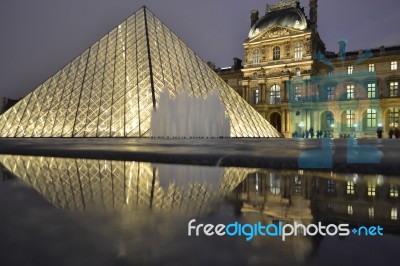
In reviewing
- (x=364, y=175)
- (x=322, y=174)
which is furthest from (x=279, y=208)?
(x=364, y=175)

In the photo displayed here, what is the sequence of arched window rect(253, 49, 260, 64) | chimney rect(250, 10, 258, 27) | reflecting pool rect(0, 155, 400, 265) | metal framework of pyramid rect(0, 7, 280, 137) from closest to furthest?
1. reflecting pool rect(0, 155, 400, 265)
2. metal framework of pyramid rect(0, 7, 280, 137)
3. arched window rect(253, 49, 260, 64)
4. chimney rect(250, 10, 258, 27)

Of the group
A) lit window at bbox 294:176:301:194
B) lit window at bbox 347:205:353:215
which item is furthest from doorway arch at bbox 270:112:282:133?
lit window at bbox 347:205:353:215

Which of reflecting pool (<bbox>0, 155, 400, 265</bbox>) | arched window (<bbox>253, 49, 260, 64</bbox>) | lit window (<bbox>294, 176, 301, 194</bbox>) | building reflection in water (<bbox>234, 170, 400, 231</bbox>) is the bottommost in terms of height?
lit window (<bbox>294, 176, 301, 194</bbox>)

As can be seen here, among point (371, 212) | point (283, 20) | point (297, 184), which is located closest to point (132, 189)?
point (297, 184)

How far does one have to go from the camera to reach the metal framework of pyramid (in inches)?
562

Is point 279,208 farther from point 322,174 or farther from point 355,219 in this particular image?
point 322,174

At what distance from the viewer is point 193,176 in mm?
3406

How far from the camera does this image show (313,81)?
36406mm

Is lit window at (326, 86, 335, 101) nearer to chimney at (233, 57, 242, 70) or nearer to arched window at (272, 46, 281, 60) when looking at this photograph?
arched window at (272, 46, 281, 60)

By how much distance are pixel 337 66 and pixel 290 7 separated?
9063 mm

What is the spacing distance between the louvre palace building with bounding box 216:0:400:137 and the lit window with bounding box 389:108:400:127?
3.6 inches

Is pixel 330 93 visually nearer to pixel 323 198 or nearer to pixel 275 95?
pixel 275 95

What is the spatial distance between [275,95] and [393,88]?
40.1 ft

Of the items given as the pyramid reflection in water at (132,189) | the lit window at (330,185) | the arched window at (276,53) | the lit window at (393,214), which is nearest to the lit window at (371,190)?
the lit window at (330,185)
